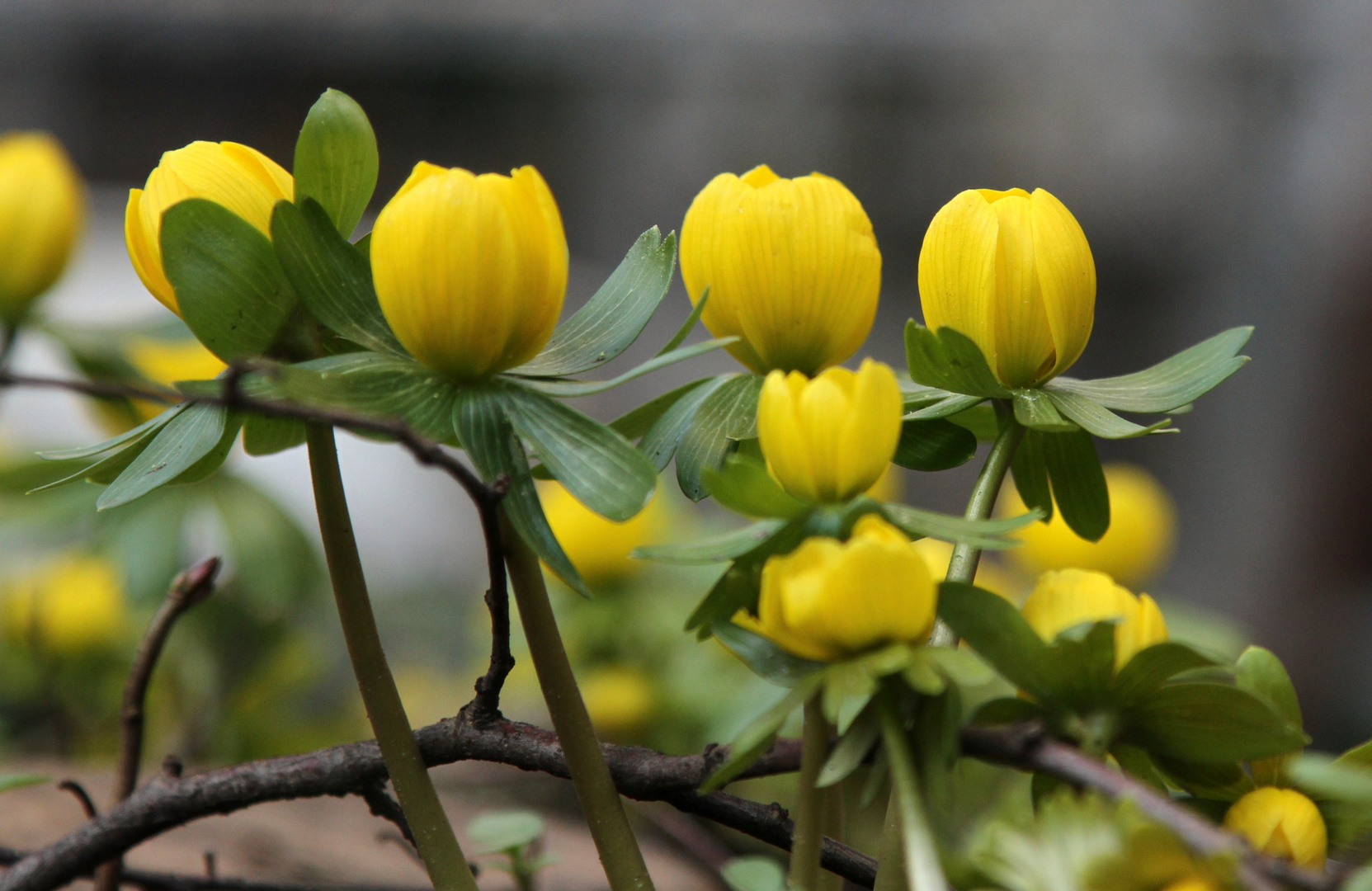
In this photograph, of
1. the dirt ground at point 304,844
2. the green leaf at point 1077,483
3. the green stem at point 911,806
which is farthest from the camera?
the dirt ground at point 304,844

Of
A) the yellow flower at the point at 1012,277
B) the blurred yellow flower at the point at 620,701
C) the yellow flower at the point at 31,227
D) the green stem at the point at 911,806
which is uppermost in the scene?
the yellow flower at the point at 31,227

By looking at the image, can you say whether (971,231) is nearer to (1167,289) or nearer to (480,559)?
(480,559)

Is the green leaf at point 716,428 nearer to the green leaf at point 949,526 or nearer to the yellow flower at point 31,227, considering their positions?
the green leaf at point 949,526

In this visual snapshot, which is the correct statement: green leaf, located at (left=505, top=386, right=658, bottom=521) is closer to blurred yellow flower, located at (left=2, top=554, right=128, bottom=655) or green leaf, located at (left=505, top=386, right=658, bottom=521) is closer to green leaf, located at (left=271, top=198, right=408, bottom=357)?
green leaf, located at (left=271, top=198, right=408, bottom=357)

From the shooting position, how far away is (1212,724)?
0.23 meters

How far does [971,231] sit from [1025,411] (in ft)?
0.16

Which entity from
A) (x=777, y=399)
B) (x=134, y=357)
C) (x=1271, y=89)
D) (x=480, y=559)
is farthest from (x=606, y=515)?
(x=1271, y=89)

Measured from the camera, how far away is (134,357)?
0.81m

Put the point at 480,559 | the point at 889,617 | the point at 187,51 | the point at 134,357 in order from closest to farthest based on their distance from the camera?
the point at 889,617
the point at 134,357
the point at 480,559
the point at 187,51

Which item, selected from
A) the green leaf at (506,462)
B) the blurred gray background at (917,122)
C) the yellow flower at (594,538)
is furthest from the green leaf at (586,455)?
the blurred gray background at (917,122)

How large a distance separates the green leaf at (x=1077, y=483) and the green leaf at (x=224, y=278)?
0.22 metres

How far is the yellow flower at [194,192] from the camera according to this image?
0.26 meters

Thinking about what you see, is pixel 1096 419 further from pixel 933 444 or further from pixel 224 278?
pixel 224 278

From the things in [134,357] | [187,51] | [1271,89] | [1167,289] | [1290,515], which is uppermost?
[187,51]
